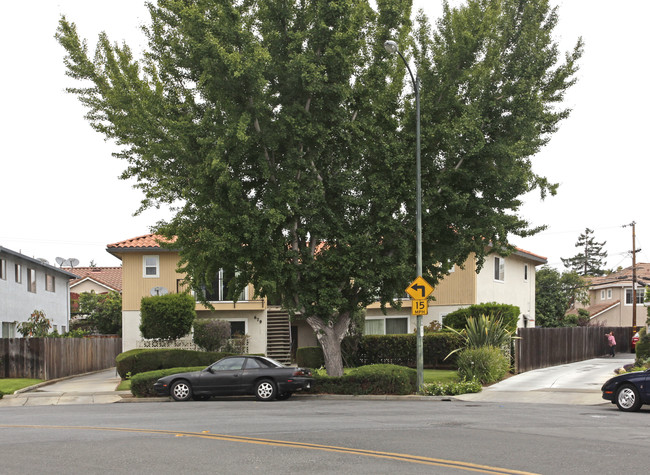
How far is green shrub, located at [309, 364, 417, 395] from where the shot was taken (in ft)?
66.0

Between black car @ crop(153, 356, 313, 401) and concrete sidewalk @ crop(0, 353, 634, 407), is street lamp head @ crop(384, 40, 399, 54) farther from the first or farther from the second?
concrete sidewalk @ crop(0, 353, 634, 407)

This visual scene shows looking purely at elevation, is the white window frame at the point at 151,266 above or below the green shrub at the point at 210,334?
above

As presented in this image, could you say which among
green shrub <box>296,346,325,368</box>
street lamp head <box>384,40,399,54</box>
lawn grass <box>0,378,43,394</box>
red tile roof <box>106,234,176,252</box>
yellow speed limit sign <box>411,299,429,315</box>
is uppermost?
street lamp head <box>384,40,399,54</box>

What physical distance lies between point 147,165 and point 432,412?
1234cm

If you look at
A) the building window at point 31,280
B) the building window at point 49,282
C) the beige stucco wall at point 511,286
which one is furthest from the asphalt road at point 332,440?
the building window at point 49,282

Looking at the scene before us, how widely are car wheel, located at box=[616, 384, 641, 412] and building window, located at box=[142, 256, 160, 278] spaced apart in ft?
81.9

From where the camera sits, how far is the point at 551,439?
35.7ft

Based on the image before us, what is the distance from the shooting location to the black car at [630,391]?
15.5m

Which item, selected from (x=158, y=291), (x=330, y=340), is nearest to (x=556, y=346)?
(x=330, y=340)

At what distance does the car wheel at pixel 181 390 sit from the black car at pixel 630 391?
35.8 feet

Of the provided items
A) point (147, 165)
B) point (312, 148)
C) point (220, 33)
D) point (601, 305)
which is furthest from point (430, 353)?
point (601, 305)

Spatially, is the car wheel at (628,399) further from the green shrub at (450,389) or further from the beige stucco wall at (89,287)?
the beige stucco wall at (89,287)

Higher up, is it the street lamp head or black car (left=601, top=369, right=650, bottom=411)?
the street lamp head

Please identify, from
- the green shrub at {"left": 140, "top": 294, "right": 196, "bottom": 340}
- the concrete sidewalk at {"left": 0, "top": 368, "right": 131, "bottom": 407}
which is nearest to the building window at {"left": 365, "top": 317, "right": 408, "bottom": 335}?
the green shrub at {"left": 140, "top": 294, "right": 196, "bottom": 340}
